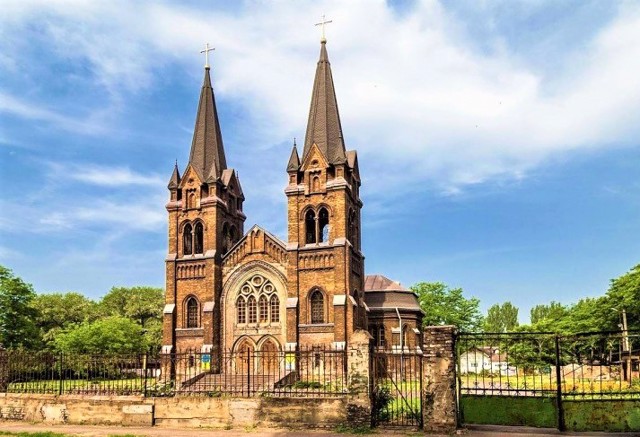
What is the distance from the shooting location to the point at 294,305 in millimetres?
37406

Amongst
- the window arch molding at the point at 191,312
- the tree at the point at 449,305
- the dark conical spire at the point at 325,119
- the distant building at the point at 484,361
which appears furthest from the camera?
the tree at the point at 449,305

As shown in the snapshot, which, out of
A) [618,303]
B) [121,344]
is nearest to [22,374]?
[121,344]

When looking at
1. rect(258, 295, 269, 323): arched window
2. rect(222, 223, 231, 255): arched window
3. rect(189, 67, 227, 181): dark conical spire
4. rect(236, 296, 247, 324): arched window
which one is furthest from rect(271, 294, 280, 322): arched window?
rect(189, 67, 227, 181): dark conical spire

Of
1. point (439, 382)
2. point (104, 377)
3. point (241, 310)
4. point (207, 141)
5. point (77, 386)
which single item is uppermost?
point (207, 141)

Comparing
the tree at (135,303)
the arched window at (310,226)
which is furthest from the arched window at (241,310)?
the tree at (135,303)

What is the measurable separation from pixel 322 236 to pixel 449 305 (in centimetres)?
2702

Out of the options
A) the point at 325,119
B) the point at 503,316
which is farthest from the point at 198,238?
the point at 503,316

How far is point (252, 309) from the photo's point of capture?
39406 mm

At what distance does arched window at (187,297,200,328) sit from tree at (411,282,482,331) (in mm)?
27908

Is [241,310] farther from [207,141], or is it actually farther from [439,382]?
[439,382]

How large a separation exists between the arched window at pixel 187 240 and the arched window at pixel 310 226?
324 inches

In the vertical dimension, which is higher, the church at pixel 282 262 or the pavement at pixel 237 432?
the church at pixel 282 262

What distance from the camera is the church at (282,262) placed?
3750 centimetres

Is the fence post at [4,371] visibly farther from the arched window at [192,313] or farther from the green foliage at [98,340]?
the green foliage at [98,340]
